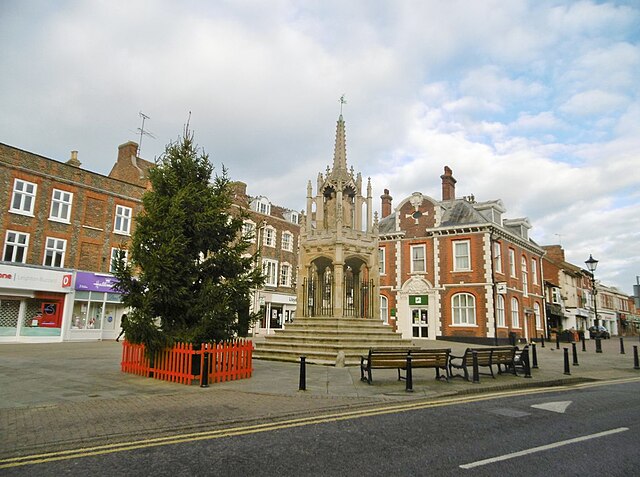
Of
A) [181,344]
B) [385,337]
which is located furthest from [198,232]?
[385,337]

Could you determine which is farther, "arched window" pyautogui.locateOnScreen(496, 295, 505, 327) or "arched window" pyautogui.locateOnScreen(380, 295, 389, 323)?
"arched window" pyautogui.locateOnScreen(380, 295, 389, 323)

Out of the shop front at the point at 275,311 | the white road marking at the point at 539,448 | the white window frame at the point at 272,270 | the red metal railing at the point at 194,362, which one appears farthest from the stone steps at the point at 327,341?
the white window frame at the point at 272,270

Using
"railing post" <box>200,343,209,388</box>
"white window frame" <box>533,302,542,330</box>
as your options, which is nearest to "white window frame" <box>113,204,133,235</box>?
"railing post" <box>200,343,209,388</box>

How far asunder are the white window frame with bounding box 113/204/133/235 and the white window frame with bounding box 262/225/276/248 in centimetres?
1167

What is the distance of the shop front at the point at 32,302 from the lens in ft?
78.6

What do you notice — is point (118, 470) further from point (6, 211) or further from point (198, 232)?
point (6, 211)

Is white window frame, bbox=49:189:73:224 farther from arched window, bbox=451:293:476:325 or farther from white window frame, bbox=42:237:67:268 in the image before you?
arched window, bbox=451:293:476:325

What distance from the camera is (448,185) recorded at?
121 ft

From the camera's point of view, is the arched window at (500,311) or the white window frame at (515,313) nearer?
the arched window at (500,311)

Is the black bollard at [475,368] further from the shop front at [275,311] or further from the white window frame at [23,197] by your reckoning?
the shop front at [275,311]

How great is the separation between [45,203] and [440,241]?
27.5 meters

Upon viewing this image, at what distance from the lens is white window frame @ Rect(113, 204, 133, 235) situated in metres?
29.4

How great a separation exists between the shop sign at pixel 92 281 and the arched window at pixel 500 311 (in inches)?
1044

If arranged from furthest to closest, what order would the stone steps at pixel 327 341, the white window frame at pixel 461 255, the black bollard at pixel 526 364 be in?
the white window frame at pixel 461 255 → the stone steps at pixel 327 341 → the black bollard at pixel 526 364
